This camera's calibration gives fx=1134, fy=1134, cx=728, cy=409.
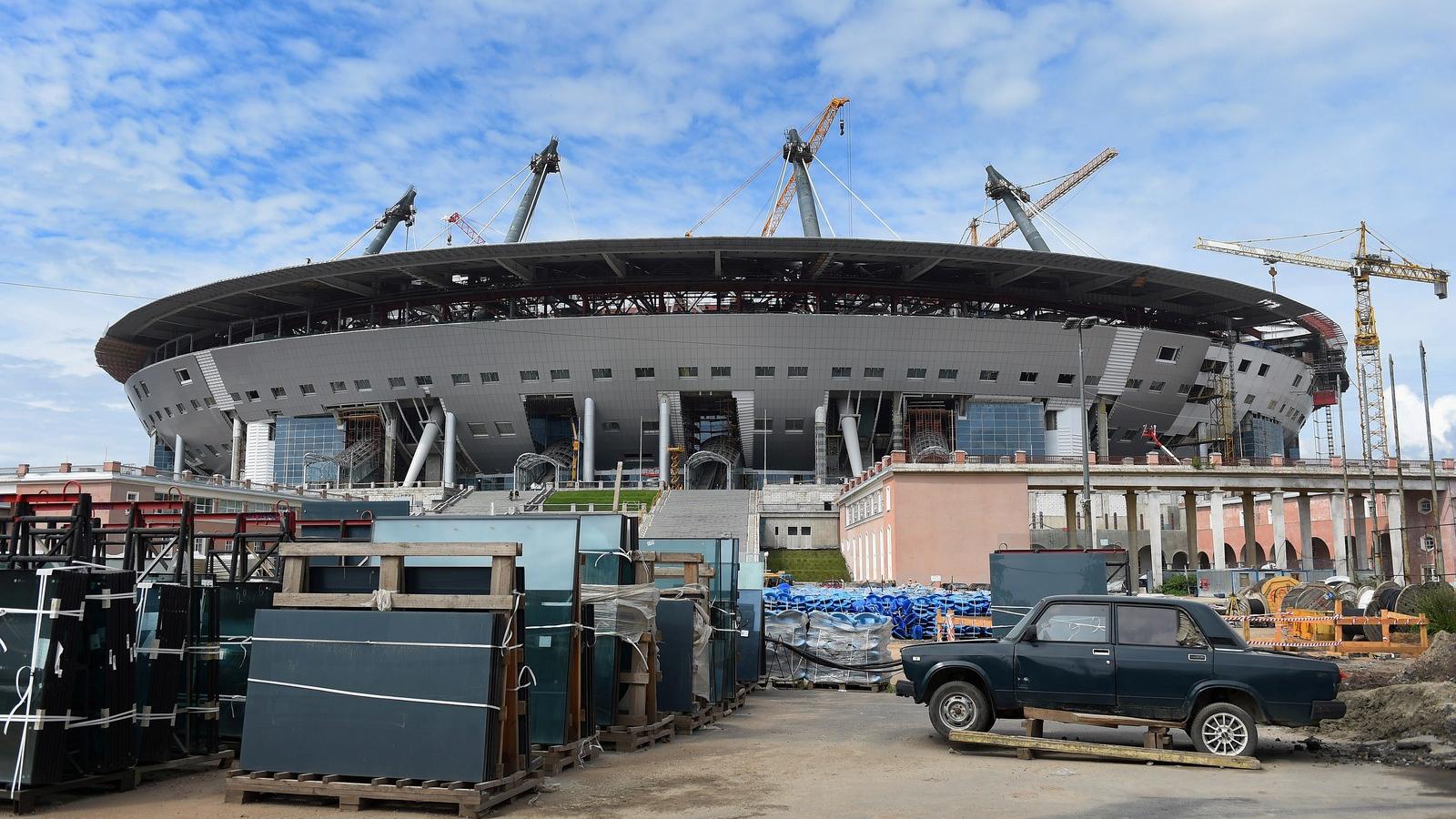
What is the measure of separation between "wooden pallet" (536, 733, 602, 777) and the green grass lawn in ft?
178

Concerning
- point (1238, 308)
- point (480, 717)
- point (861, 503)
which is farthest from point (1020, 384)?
point (480, 717)

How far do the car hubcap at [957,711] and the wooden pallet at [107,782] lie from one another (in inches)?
300

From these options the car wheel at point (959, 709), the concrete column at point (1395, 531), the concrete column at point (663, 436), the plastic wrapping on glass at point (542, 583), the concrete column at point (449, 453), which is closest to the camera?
the plastic wrapping on glass at point (542, 583)

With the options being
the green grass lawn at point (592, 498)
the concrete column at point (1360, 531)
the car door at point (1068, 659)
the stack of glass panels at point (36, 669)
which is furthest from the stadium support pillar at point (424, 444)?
the stack of glass panels at point (36, 669)

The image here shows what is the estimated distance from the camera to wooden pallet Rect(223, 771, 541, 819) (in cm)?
899

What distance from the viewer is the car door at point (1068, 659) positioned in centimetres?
1213

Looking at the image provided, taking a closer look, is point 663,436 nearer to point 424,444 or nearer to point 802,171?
point 424,444

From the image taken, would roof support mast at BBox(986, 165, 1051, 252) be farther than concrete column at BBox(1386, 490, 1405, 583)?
Yes

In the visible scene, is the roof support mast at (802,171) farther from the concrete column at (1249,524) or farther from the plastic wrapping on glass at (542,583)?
the plastic wrapping on glass at (542,583)

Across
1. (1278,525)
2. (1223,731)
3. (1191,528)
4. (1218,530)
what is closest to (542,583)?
(1223,731)

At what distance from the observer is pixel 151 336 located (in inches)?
3346

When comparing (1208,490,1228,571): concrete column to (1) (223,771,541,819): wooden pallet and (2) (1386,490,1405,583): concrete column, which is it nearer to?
(2) (1386,490,1405,583): concrete column

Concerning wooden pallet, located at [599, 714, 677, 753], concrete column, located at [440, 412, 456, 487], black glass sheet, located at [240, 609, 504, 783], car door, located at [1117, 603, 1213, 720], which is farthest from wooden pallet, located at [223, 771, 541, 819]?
concrete column, located at [440, 412, 456, 487]

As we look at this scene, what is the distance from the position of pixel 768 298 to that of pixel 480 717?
6452 centimetres
